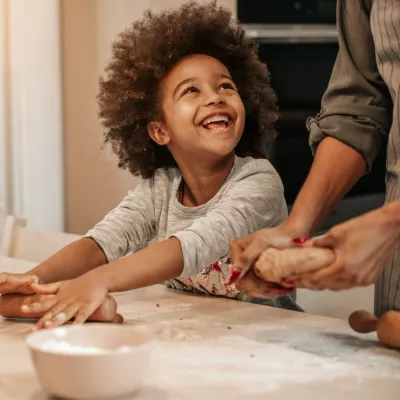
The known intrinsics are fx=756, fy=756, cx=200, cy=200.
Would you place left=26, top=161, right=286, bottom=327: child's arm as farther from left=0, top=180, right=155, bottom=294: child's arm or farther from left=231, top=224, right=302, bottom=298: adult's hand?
left=231, top=224, right=302, bottom=298: adult's hand

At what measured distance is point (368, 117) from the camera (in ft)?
3.67

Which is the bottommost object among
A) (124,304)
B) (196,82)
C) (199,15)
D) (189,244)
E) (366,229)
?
(124,304)

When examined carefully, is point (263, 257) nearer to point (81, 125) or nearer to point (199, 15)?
point (199, 15)

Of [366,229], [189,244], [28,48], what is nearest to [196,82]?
[189,244]

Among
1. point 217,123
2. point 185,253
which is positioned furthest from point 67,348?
point 217,123

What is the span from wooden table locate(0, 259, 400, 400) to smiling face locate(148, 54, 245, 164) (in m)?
0.38

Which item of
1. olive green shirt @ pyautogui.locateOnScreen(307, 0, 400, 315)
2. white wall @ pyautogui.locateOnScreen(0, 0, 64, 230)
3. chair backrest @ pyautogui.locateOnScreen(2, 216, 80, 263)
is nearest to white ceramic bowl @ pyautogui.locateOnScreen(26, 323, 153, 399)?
olive green shirt @ pyautogui.locateOnScreen(307, 0, 400, 315)

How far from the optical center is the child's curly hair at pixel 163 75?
5.00ft

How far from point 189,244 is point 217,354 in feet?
1.09

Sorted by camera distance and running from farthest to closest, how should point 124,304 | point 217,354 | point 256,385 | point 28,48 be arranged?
point 28,48, point 124,304, point 217,354, point 256,385

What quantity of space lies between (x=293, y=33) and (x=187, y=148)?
914 millimetres

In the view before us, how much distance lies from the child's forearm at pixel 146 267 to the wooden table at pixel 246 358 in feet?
0.16

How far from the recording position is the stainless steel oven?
2.22 meters

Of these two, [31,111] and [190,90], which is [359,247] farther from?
[31,111]
